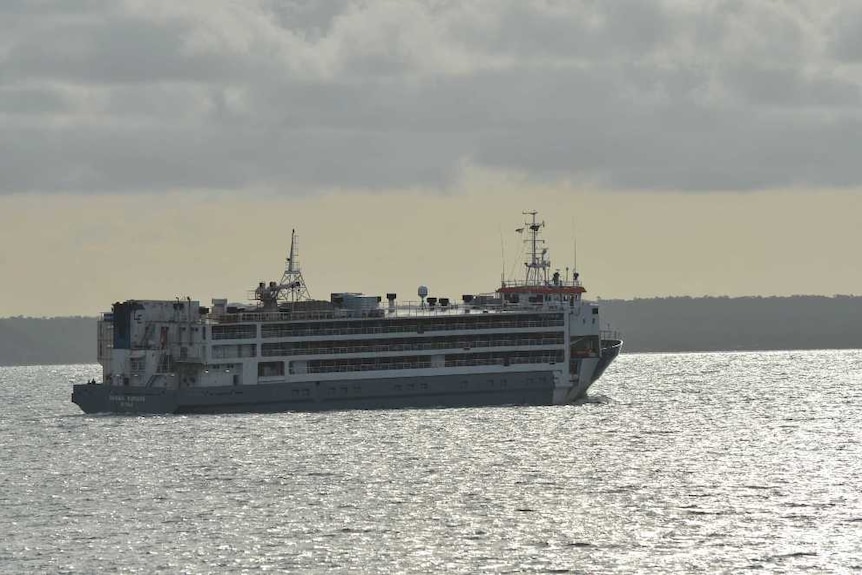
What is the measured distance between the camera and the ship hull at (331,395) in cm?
12175

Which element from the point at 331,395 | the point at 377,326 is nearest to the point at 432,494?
the point at 331,395

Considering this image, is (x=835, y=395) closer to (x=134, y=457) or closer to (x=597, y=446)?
(x=597, y=446)

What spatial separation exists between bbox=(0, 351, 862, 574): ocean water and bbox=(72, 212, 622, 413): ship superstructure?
70.0 inches

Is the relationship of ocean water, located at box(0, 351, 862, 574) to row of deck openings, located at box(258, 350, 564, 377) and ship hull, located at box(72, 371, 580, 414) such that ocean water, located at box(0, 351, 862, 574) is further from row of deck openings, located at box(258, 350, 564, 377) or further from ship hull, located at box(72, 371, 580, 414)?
row of deck openings, located at box(258, 350, 564, 377)

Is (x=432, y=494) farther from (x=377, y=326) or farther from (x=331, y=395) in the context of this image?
(x=377, y=326)

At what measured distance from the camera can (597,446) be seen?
3986 inches

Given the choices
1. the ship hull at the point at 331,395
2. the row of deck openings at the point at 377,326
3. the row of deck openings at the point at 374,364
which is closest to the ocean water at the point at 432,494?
the ship hull at the point at 331,395

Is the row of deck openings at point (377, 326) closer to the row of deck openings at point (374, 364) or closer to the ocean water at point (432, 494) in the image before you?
the row of deck openings at point (374, 364)

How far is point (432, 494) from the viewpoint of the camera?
78938mm

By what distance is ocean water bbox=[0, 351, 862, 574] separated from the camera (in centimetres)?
6166

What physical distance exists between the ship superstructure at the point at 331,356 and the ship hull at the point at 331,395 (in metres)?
0.07

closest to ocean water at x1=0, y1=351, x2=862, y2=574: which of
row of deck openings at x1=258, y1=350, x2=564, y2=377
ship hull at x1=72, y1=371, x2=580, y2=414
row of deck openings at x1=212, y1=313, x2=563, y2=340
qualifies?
ship hull at x1=72, y1=371, x2=580, y2=414

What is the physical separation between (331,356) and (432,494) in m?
45.3

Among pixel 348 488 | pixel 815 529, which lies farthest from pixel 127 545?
pixel 815 529
